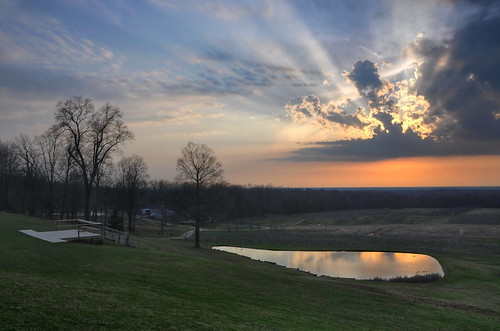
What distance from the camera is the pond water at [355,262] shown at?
39062 millimetres

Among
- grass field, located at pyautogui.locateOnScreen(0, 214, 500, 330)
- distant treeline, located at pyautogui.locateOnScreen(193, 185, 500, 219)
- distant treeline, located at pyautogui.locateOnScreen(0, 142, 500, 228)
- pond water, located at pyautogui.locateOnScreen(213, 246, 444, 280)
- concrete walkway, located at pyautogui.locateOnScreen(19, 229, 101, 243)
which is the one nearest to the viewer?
grass field, located at pyautogui.locateOnScreen(0, 214, 500, 330)

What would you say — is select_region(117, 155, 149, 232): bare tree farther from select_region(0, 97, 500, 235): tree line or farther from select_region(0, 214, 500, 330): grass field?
select_region(0, 214, 500, 330): grass field

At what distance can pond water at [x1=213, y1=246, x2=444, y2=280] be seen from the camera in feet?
128

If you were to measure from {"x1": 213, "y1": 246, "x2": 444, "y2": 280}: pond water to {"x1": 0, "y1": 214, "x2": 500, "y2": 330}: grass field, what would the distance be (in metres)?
10.8

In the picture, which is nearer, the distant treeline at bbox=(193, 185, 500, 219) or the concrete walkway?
the concrete walkway

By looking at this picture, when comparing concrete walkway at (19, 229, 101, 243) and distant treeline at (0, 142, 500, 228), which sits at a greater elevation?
distant treeline at (0, 142, 500, 228)

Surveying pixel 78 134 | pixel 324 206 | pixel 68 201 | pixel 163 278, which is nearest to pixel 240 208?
pixel 324 206

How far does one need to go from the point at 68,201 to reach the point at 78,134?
37.1 meters

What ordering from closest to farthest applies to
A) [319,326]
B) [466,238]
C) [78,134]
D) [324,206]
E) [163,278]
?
1. [319,326]
2. [163,278]
3. [78,134]
4. [466,238]
5. [324,206]

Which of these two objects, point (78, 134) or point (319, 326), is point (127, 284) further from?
point (78, 134)

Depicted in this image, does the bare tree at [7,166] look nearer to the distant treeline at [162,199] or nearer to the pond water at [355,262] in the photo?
the distant treeline at [162,199]

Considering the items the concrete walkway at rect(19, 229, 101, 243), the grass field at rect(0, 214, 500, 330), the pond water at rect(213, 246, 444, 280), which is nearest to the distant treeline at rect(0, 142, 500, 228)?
the pond water at rect(213, 246, 444, 280)

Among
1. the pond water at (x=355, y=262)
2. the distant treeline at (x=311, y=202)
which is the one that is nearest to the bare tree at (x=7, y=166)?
the pond water at (x=355, y=262)

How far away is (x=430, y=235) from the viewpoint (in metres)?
71.2
